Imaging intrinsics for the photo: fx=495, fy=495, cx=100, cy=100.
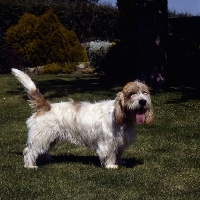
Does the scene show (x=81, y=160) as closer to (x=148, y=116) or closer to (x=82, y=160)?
(x=82, y=160)

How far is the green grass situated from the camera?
5.82 metres

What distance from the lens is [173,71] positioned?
1644 cm

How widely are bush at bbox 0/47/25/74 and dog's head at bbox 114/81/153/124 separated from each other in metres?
14.8

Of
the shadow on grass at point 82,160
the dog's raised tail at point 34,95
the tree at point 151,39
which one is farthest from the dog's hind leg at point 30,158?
the tree at point 151,39

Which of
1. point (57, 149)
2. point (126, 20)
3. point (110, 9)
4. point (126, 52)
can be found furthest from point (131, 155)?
point (110, 9)

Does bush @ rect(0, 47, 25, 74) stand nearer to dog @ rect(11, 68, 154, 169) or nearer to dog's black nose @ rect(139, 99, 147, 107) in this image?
dog @ rect(11, 68, 154, 169)

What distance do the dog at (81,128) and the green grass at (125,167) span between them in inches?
9.8

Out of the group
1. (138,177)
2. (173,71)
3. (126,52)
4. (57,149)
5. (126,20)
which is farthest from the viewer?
(126,20)

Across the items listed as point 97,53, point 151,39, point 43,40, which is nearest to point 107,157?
point 151,39

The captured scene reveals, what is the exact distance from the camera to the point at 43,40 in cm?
2238

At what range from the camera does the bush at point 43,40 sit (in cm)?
2233

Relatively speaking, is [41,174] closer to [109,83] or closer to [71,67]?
[109,83]

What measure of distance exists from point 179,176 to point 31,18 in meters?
17.6

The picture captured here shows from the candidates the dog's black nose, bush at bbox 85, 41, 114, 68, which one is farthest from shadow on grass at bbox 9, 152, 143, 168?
bush at bbox 85, 41, 114, 68
